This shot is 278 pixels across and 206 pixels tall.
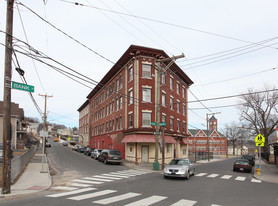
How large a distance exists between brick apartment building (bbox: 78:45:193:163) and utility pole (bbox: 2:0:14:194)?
12.1 meters

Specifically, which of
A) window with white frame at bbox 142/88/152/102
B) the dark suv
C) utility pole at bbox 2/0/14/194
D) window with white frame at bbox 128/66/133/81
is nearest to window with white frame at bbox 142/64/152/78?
window with white frame at bbox 142/88/152/102

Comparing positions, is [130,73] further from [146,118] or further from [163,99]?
[146,118]

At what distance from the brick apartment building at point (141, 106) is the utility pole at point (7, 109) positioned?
12.1 m

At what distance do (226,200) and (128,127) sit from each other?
21.1 m

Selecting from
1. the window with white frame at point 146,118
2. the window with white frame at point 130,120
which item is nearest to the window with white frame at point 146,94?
the window with white frame at point 146,118

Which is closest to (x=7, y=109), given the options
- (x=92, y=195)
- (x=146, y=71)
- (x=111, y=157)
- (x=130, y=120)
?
(x=92, y=195)

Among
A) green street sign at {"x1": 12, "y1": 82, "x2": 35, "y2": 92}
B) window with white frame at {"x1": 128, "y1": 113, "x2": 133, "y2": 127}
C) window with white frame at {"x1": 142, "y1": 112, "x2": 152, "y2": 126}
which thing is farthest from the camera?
window with white frame at {"x1": 128, "y1": 113, "x2": 133, "y2": 127}

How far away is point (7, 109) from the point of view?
10328mm

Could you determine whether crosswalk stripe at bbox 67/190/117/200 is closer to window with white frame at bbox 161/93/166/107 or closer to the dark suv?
the dark suv

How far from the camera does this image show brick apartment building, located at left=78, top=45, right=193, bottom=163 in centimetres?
2827

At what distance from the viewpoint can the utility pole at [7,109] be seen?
33.4 feet

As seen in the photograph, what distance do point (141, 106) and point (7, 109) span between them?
63.6 feet

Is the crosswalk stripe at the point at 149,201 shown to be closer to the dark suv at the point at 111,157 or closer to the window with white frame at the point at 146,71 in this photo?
the dark suv at the point at 111,157

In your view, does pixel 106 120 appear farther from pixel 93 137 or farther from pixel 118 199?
pixel 118 199
